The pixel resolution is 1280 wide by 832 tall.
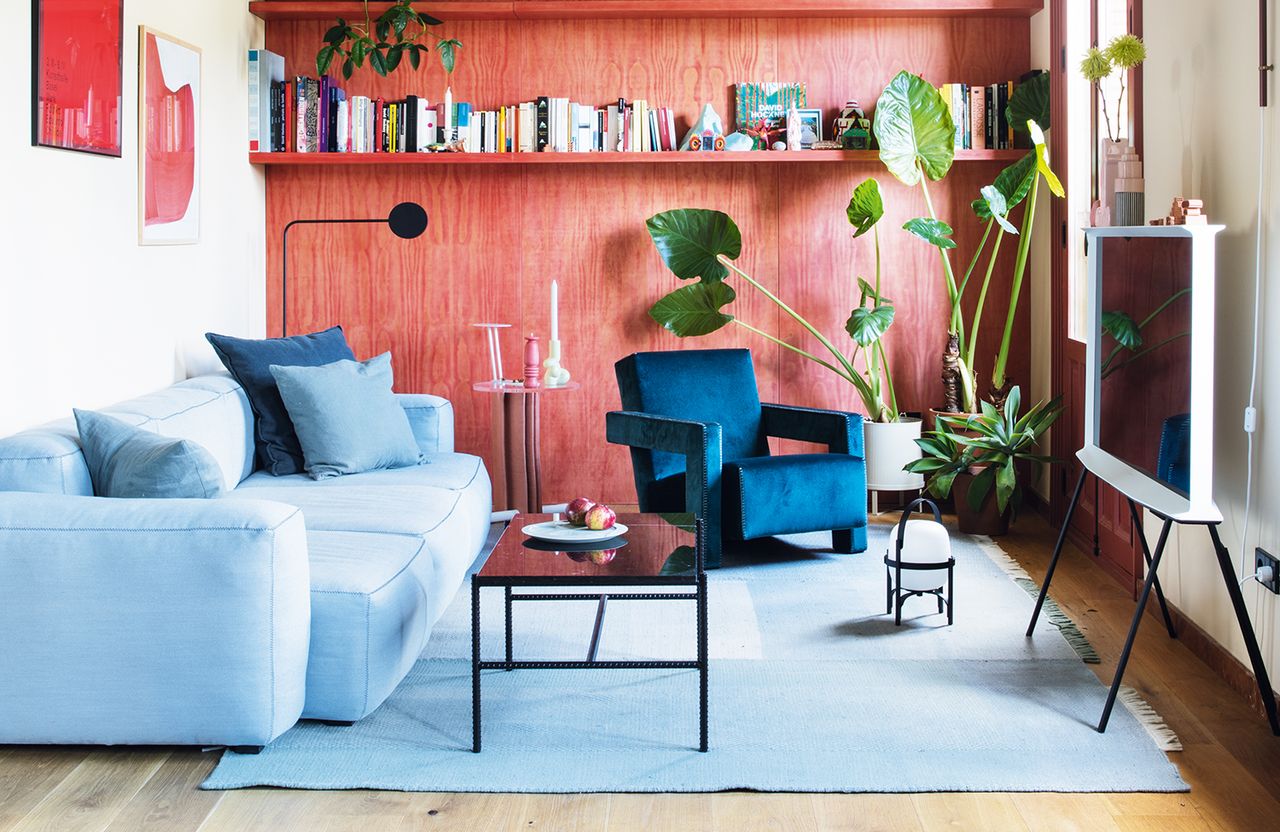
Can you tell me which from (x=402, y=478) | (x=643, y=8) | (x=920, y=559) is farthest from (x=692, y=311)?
(x=920, y=559)

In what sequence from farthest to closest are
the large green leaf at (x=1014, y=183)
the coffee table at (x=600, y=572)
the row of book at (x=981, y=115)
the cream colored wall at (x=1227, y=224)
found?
the row of book at (x=981, y=115) → the large green leaf at (x=1014, y=183) → the cream colored wall at (x=1227, y=224) → the coffee table at (x=600, y=572)

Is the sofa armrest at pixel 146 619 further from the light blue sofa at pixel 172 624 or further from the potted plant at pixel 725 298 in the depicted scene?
the potted plant at pixel 725 298

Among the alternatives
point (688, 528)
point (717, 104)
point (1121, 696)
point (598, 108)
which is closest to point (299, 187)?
point (598, 108)

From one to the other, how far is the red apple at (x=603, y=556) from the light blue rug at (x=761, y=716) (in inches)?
14.9

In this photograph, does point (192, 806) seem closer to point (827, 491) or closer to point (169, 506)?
point (169, 506)

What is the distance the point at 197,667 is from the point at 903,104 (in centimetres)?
366

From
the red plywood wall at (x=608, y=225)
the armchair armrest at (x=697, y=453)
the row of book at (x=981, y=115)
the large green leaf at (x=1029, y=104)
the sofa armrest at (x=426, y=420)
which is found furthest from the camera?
the red plywood wall at (x=608, y=225)

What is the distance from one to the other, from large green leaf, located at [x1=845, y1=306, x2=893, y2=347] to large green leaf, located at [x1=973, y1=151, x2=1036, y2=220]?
53 centimetres

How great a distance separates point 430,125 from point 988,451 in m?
2.68

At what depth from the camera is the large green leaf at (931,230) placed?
17.0ft

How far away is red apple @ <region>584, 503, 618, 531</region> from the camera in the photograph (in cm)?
329

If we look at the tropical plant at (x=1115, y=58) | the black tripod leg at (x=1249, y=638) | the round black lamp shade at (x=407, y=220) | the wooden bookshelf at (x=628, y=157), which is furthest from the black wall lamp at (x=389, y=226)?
the black tripod leg at (x=1249, y=638)

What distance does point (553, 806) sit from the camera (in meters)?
2.63

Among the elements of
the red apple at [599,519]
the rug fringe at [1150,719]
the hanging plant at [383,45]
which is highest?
the hanging plant at [383,45]
